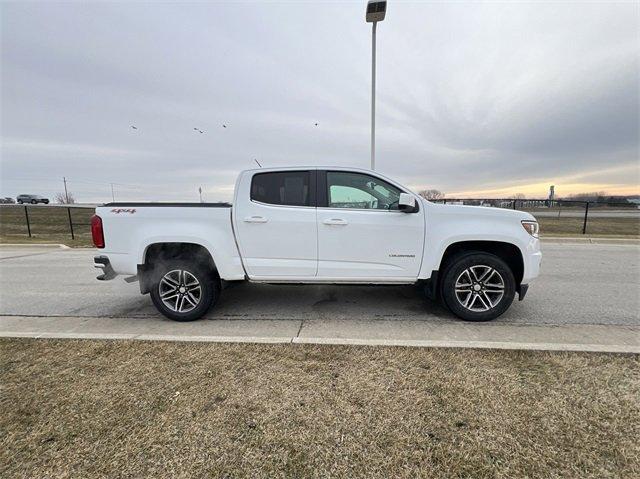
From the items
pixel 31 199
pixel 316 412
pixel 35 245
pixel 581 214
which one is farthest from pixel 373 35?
pixel 31 199

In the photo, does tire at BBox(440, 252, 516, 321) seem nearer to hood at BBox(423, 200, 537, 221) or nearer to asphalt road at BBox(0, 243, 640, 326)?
asphalt road at BBox(0, 243, 640, 326)

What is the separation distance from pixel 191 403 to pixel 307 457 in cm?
100

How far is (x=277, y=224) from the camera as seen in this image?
404 centimetres

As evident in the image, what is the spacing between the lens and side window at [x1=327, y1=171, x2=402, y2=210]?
4.11 m

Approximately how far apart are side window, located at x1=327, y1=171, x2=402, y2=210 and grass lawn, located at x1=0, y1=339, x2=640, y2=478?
1764mm

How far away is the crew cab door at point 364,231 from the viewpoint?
399cm

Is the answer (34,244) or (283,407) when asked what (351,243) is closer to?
(283,407)

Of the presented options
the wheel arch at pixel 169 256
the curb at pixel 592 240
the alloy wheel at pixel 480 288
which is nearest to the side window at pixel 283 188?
the wheel arch at pixel 169 256

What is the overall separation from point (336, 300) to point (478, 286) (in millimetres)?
1941

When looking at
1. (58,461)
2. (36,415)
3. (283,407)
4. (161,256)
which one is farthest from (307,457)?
(161,256)

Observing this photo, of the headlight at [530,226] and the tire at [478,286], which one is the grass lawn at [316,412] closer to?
the tire at [478,286]

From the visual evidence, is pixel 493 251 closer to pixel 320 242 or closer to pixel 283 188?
pixel 320 242

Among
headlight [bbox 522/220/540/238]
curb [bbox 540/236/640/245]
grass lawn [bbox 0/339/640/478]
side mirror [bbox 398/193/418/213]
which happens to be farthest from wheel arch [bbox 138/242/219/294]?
curb [bbox 540/236/640/245]

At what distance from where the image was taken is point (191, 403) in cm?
242
